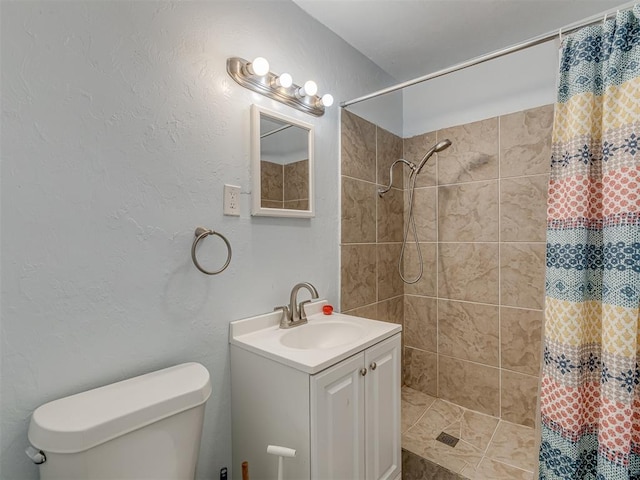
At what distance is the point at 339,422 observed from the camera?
1078 millimetres

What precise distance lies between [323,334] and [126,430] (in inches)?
33.7

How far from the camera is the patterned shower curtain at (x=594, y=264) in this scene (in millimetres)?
933

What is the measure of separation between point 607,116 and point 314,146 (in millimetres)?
1130

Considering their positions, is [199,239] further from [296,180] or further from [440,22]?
[440,22]

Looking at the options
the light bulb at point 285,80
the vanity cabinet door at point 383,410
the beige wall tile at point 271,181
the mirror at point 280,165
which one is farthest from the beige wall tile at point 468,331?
the light bulb at point 285,80

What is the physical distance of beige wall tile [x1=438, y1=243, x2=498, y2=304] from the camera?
196 cm

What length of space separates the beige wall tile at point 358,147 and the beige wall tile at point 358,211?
0.20 feet

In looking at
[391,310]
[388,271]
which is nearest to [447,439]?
[391,310]

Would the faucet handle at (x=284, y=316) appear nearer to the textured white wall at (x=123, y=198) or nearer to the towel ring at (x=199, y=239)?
the textured white wall at (x=123, y=198)

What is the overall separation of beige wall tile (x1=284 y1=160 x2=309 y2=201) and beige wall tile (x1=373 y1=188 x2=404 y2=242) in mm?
651

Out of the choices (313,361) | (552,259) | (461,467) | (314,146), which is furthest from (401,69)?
(461,467)

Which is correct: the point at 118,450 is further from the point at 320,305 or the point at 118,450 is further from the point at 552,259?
the point at 552,259

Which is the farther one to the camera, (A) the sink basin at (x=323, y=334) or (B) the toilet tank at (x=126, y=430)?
(A) the sink basin at (x=323, y=334)

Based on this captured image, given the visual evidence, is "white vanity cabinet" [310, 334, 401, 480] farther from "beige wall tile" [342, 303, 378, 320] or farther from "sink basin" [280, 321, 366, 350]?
"beige wall tile" [342, 303, 378, 320]
